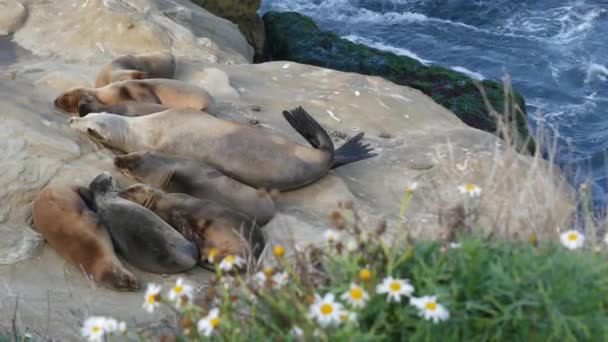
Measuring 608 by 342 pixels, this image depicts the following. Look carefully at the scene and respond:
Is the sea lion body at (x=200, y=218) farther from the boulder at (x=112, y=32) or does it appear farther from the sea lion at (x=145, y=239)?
the boulder at (x=112, y=32)

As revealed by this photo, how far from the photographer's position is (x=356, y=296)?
8.70 ft

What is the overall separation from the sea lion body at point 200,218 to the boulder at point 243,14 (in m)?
6.24

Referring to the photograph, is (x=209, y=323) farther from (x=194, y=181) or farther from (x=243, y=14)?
(x=243, y=14)

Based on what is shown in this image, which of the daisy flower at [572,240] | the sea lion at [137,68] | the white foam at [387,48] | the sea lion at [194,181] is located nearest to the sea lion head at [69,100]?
the sea lion at [137,68]

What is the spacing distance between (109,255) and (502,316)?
3216 millimetres

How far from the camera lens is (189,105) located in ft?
24.5

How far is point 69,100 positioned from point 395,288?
514 cm

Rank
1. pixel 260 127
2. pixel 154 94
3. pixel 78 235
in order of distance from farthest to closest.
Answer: pixel 154 94 → pixel 260 127 → pixel 78 235

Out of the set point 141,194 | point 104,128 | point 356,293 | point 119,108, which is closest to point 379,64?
point 119,108

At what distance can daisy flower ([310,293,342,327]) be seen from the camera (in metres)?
2.58

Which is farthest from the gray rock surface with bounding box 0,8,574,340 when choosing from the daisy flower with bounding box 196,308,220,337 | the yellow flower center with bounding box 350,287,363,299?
the daisy flower with bounding box 196,308,220,337

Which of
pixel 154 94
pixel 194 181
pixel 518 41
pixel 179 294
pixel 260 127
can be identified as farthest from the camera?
pixel 518 41

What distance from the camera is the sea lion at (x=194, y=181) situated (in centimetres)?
615

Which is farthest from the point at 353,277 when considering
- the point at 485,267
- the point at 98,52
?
the point at 98,52
